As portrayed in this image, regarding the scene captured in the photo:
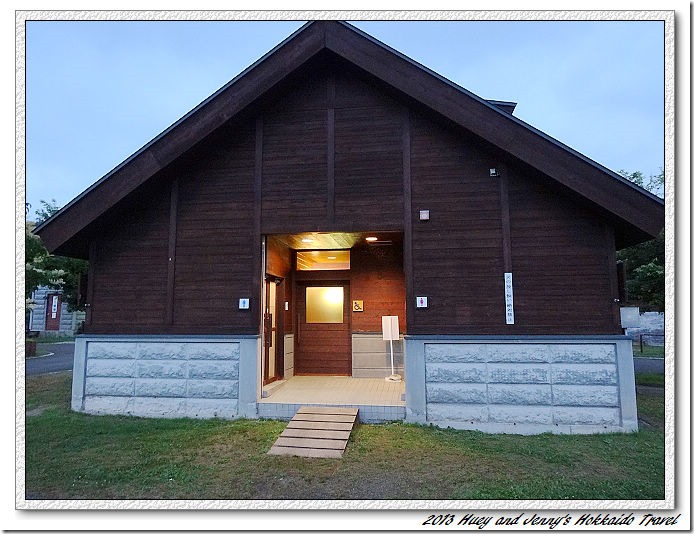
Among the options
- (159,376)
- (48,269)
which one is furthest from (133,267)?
(48,269)

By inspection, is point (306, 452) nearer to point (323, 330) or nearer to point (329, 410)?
point (329, 410)

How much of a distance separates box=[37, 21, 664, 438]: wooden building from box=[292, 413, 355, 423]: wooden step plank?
0.59 m

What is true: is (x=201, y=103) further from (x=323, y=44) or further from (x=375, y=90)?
(x=375, y=90)

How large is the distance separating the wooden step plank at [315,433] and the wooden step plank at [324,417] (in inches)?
12.1

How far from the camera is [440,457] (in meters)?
5.02

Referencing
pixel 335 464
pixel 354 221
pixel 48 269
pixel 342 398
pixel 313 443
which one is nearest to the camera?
pixel 335 464

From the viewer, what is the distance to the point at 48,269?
57.5 ft

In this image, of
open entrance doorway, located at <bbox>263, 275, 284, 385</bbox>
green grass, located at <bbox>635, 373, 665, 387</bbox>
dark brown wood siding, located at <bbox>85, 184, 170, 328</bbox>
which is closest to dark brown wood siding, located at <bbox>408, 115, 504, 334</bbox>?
open entrance doorway, located at <bbox>263, 275, 284, 385</bbox>

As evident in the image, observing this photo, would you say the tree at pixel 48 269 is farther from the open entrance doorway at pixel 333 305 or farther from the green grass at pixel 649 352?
the green grass at pixel 649 352

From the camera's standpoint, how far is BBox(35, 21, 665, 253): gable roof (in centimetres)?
577

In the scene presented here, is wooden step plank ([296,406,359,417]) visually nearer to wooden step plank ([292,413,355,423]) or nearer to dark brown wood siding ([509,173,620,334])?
wooden step plank ([292,413,355,423])

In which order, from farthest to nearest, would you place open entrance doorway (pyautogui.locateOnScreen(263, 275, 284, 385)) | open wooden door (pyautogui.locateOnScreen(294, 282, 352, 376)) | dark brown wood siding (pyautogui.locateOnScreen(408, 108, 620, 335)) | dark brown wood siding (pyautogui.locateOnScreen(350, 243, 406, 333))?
open wooden door (pyautogui.locateOnScreen(294, 282, 352, 376)) < dark brown wood siding (pyautogui.locateOnScreen(350, 243, 406, 333)) < open entrance doorway (pyautogui.locateOnScreen(263, 275, 284, 385)) < dark brown wood siding (pyautogui.locateOnScreen(408, 108, 620, 335))

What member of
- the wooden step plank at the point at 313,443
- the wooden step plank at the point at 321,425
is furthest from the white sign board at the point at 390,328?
the wooden step plank at the point at 313,443

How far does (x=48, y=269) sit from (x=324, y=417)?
16.8 m
